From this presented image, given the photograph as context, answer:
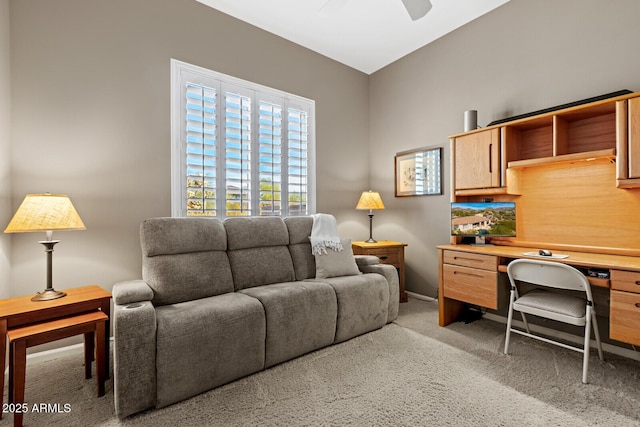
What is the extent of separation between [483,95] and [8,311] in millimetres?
4125

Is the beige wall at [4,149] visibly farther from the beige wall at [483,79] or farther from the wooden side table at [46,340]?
the beige wall at [483,79]

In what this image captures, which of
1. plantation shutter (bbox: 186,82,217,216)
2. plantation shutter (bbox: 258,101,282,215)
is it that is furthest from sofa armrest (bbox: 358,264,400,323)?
plantation shutter (bbox: 186,82,217,216)

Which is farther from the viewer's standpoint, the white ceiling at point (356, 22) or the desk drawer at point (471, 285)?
the white ceiling at point (356, 22)

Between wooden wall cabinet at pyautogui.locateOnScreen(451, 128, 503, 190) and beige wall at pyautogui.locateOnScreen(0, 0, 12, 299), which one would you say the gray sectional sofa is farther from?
wooden wall cabinet at pyautogui.locateOnScreen(451, 128, 503, 190)

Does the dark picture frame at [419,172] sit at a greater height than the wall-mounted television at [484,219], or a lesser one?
greater

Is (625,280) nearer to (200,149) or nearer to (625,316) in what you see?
(625,316)

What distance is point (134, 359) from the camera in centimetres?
161

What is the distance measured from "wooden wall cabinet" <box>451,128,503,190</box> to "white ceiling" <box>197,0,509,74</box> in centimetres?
132

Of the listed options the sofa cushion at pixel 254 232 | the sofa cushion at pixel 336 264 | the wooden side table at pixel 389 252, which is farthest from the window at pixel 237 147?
the sofa cushion at pixel 336 264

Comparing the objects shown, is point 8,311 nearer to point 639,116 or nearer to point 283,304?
point 283,304

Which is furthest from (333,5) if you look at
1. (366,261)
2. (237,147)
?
(366,261)

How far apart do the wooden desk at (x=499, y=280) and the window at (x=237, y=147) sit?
182 centimetres

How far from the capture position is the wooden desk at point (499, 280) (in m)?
1.80

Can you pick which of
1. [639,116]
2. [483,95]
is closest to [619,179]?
[639,116]
